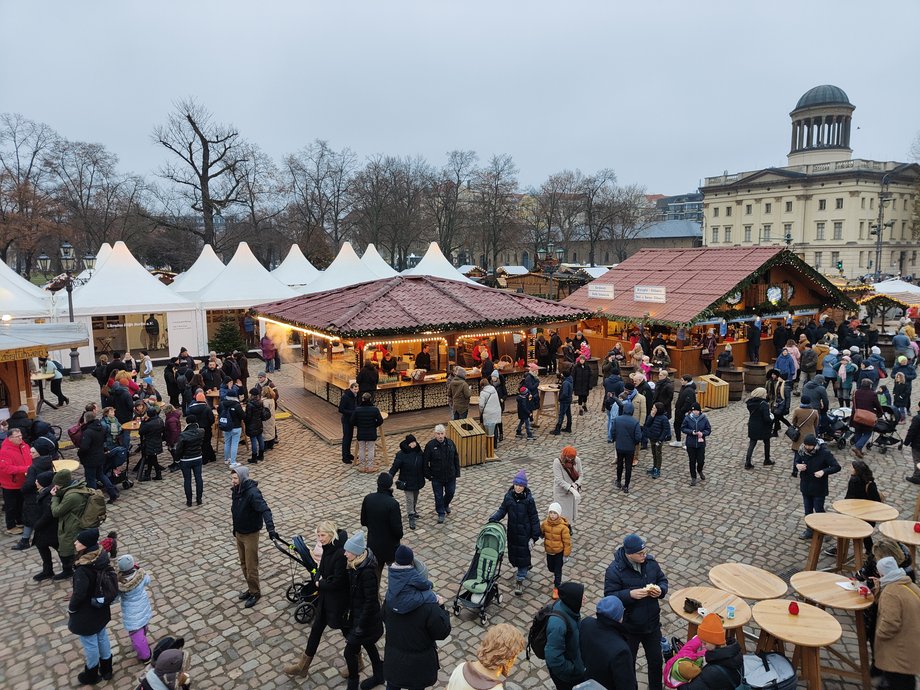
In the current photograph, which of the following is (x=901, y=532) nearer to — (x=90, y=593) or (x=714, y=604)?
(x=714, y=604)

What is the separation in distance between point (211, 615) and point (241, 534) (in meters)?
0.93

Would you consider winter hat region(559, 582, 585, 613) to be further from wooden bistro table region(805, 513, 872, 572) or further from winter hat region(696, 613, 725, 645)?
wooden bistro table region(805, 513, 872, 572)

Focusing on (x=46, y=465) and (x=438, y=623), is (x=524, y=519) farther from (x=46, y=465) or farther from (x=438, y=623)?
(x=46, y=465)

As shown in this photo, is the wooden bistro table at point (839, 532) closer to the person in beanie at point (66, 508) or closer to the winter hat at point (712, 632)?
the winter hat at point (712, 632)

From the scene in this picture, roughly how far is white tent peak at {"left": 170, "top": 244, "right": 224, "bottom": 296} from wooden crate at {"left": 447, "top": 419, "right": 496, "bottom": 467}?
19066 millimetres

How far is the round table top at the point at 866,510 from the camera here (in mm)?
6574

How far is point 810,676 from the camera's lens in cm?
479

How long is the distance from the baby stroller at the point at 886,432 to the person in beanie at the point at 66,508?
1278cm

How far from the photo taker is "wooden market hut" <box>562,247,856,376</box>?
18328mm

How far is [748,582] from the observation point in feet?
18.0

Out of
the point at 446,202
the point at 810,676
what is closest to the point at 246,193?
the point at 446,202

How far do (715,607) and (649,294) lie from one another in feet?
50.3

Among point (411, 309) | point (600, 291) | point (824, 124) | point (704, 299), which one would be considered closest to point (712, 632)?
point (411, 309)

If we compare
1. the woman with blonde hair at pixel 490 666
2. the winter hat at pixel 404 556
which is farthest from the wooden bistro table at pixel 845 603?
the winter hat at pixel 404 556
